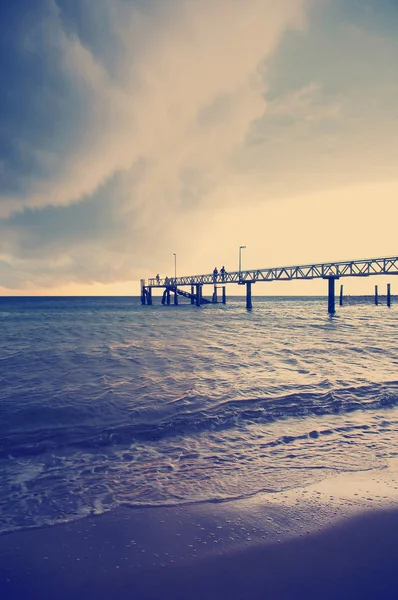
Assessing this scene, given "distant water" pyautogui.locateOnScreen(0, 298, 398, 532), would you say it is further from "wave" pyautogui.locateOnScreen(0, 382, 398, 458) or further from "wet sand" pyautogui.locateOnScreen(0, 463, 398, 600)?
"wet sand" pyautogui.locateOnScreen(0, 463, 398, 600)

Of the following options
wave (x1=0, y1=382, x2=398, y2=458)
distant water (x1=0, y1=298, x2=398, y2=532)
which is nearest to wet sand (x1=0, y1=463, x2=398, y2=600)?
distant water (x1=0, y1=298, x2=398, y2=532)

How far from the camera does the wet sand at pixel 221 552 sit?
2.87 metres

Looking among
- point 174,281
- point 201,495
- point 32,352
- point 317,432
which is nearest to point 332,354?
point 317,432

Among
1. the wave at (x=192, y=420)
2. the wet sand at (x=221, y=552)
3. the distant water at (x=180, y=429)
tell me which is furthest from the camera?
the wave at (x=192, y=420)

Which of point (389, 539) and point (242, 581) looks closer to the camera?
point (242, 581)

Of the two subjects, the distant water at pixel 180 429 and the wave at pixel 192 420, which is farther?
the wave at pixel 192 420

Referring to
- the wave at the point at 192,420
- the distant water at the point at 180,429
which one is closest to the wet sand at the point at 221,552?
the distant water at the point at 180,429

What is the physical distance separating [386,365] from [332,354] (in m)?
2.70

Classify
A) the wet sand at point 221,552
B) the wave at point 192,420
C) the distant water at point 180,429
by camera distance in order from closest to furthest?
the wet sand at point 221,552
the distant water at point 180,429
the wave at point 192,420

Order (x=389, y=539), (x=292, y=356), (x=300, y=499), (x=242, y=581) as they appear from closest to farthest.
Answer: (x=242, y=581) → (x=389, y=539) → (x=300, y=499) → (x=292, y=356)

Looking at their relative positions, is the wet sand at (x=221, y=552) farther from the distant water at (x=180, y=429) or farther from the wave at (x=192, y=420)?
the wave at (x=192, y=420)

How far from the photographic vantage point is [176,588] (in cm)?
288

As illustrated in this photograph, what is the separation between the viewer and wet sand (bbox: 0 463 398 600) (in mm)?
2869

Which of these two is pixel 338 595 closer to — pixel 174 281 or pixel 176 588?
pixel 176 588
